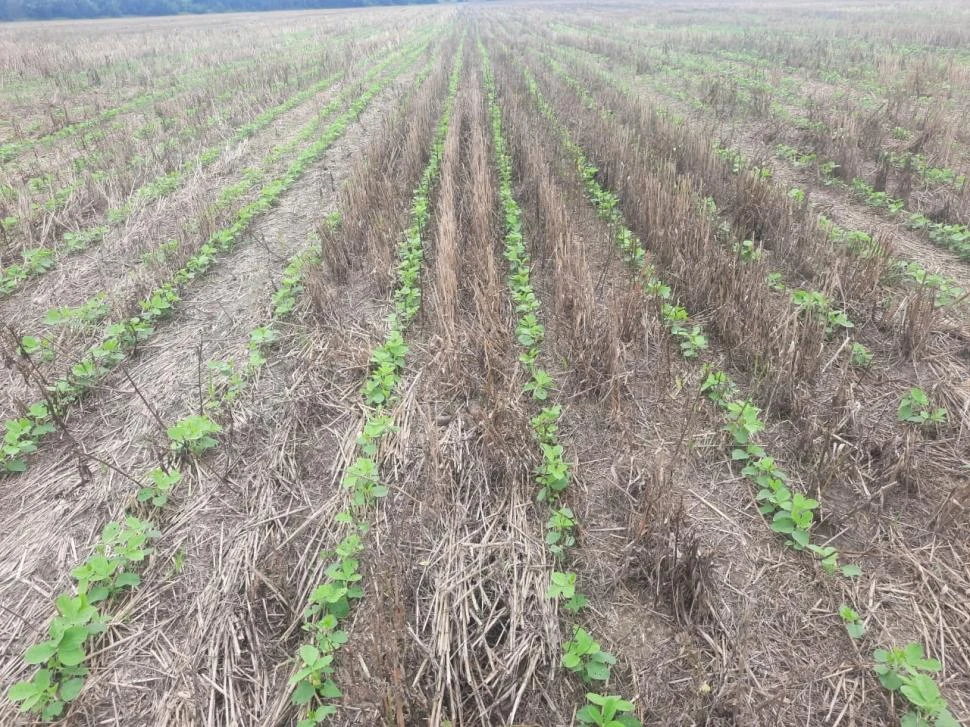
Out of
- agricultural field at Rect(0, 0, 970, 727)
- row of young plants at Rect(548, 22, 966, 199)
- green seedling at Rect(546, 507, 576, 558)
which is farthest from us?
row of young plants at Rect(548, 22, 966, 199)

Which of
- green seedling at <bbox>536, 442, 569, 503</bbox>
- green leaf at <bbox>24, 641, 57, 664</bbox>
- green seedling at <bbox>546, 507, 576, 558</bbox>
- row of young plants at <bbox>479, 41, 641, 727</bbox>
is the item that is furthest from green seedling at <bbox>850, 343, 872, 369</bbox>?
green leaf at <bbox>24, 641, 57, 664</bbox>

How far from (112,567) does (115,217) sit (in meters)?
5.39

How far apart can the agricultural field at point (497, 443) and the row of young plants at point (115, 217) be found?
0.15ft

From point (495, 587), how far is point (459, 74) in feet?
46.8

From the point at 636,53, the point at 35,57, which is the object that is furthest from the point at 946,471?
the point at 35,57

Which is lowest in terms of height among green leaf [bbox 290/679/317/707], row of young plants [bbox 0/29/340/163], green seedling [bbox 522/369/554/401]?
green leaf [bbox 290/679/317/707]

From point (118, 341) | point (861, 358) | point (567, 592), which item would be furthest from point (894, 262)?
point (118, 341)

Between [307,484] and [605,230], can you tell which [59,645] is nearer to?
[307,484]

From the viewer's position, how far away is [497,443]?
2908 mm

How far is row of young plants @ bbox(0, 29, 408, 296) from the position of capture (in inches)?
198

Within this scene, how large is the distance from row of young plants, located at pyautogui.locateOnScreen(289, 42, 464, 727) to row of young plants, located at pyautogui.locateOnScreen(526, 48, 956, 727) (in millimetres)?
1968

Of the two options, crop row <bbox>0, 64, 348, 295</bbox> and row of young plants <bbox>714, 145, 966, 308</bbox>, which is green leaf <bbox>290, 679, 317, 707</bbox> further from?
crop row <bbox>0, 64, 348, 295</bbox>

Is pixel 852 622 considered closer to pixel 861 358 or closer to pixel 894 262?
pixel 861 358

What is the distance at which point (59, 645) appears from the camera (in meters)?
Result: 2.04
